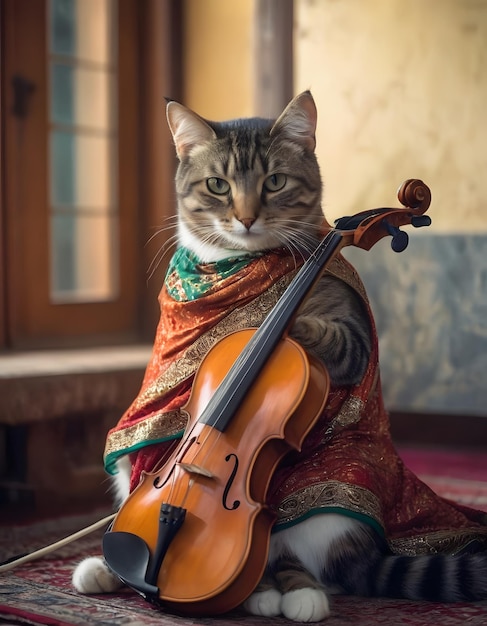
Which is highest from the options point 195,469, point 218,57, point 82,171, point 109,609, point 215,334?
point 218,57

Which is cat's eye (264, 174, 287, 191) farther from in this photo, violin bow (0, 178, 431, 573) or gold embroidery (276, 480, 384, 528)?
gold embroidery (276, 480, 384, 528)

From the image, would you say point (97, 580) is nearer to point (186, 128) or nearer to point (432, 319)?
point (186, 128)

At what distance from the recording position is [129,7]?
390 cm

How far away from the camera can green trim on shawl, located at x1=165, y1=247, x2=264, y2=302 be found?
1957mm

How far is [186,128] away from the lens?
205 cm

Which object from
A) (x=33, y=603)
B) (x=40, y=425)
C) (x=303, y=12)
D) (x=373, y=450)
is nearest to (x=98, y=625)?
(x=33, y=603)

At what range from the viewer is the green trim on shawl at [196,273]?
1957 mm

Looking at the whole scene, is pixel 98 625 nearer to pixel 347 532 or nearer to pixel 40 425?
pixel 347 532

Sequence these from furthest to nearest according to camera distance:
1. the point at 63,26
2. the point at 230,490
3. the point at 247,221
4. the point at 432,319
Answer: the point at 63,26 → the point at 432,319 → the point at 247,221 → the point at 230,490

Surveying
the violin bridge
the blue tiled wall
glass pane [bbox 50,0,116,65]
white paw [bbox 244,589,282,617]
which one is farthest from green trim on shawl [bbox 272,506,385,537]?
glass pane [bbox 50,0,116,65]

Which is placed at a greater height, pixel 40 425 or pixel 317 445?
pixel 317 445

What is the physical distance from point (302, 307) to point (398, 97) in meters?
2.02

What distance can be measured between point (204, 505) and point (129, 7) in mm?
2707

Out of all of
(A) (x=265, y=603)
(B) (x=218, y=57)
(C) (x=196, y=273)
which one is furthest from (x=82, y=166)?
(A) (x=265, y=603)
